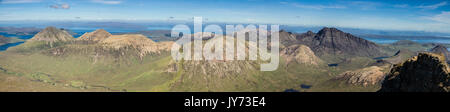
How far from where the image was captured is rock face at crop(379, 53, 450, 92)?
6042 centimetres

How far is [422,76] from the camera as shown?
63.6 metres

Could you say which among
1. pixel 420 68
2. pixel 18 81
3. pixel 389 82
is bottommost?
pixel 18 81

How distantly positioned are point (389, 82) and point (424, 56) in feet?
36.8

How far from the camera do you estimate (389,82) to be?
2717 inches

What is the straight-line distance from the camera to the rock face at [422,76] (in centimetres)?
6042
